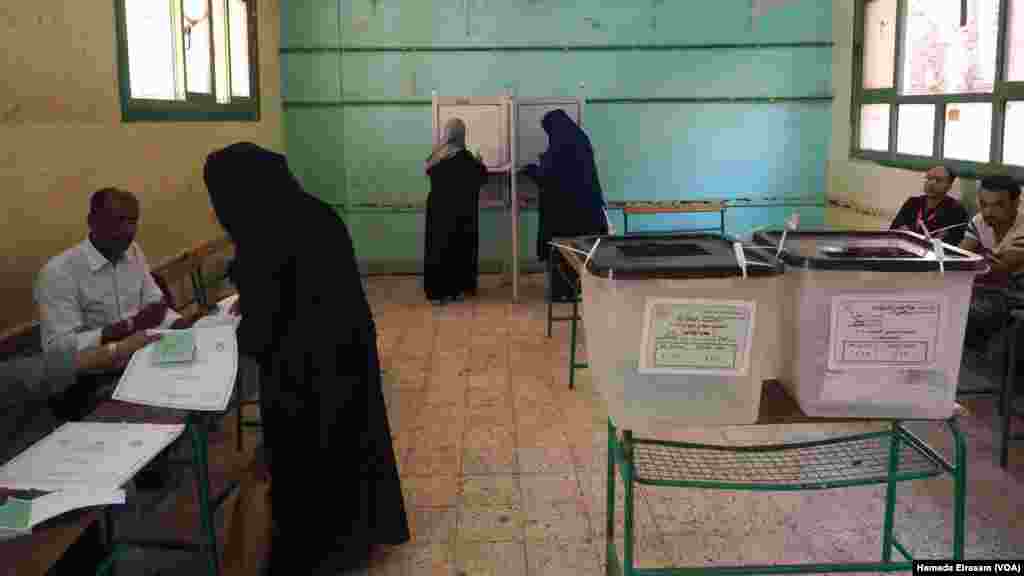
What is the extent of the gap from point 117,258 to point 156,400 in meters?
1.17

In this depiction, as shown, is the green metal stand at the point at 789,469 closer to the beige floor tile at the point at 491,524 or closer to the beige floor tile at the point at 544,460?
the beige floor tile at the point at 491,524

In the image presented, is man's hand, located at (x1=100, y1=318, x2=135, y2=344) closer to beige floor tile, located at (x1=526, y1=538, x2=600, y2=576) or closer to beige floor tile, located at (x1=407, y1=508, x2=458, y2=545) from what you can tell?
beige floor tile, located at (x1=407, y1=508, x2=458, y2=545)

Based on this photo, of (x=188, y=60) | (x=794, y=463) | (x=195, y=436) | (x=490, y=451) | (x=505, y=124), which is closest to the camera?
(x=195, y=436)

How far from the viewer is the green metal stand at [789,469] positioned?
2033 millimetres

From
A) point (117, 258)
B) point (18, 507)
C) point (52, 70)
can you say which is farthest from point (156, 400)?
point (52, 70)

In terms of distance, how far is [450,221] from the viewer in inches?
271

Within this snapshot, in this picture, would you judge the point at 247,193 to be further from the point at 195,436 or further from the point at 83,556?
the point at 83,556

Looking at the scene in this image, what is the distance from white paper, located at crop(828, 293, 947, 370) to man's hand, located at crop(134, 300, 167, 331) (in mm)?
2252

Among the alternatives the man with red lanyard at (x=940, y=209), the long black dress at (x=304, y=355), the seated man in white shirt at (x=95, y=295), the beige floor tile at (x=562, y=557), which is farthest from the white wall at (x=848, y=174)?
the seated man in white shirt at (x=95, y=295)

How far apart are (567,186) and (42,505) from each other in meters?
5.12

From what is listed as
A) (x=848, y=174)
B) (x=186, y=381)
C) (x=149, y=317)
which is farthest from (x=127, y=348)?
(x=848, y=174)

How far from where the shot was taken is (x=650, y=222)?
8.01 metres

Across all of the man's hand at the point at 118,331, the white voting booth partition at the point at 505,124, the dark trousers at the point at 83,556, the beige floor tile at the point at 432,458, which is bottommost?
the beige floor tile at the point at 432,458

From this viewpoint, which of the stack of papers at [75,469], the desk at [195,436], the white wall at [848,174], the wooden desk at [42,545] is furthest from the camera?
the white wall at [848,174]
